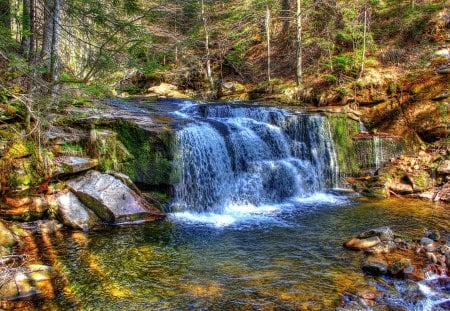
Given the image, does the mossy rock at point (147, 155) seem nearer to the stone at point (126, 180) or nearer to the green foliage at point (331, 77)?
the stone at point (126, 180)

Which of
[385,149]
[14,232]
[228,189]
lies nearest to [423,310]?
[228,189]

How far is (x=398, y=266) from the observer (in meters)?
5.33

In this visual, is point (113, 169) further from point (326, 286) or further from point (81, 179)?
point (326, 286)

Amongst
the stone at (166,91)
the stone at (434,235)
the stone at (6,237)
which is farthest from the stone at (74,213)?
the stone at (166,91)

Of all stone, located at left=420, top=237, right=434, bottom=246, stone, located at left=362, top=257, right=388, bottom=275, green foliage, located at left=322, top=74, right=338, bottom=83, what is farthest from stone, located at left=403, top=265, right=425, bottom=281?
green foliage, located at left=322, top=74, right=338, bottom=83

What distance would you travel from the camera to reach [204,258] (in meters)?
5.99

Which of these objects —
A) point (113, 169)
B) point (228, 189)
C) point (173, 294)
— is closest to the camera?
point (173, 294)

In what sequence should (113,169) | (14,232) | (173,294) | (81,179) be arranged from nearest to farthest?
(173,294) → (14,232) → (81,179) → (113,169)

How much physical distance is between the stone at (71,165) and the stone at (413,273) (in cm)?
→ 682

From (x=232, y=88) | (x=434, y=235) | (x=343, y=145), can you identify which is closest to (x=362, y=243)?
(x=434, y=235)

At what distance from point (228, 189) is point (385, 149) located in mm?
6108

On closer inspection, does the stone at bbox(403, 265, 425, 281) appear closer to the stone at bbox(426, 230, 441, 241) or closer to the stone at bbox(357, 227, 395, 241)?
the stone at bbox(357, 227, 395, 241)

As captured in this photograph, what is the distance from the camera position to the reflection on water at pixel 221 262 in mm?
4641

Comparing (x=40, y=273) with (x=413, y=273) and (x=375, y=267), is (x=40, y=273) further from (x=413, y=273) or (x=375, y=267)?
(x=413, y=273)
